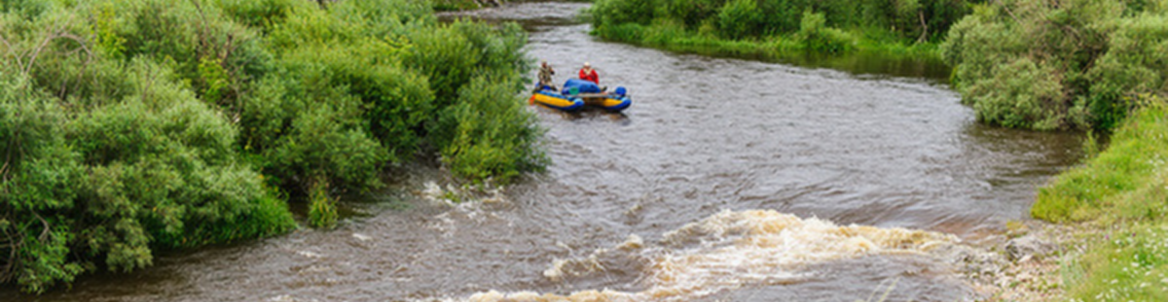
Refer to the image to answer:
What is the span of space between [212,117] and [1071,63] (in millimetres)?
22801

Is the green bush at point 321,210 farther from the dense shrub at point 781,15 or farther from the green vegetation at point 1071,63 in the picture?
the dense shrub at point 781,15

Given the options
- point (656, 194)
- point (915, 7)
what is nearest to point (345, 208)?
point (656, 194)

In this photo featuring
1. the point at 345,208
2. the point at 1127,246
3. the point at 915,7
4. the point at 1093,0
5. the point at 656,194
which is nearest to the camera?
the point at 1127,246

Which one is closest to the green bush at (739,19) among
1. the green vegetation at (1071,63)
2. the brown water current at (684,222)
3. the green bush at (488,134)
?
the brown water current at (684,222)

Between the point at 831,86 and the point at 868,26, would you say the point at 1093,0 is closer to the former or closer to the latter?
the point at 831,86

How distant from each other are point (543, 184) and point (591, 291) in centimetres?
711

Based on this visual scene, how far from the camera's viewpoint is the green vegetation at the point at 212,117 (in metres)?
12.5

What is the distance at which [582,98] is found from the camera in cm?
2931

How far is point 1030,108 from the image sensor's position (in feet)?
84.4

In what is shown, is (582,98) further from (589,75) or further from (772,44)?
(772,44)

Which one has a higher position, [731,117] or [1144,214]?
[1144,214]

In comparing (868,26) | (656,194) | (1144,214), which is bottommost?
(868,26)

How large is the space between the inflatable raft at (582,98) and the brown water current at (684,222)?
47cm

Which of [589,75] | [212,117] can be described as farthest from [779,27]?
[212,117]
